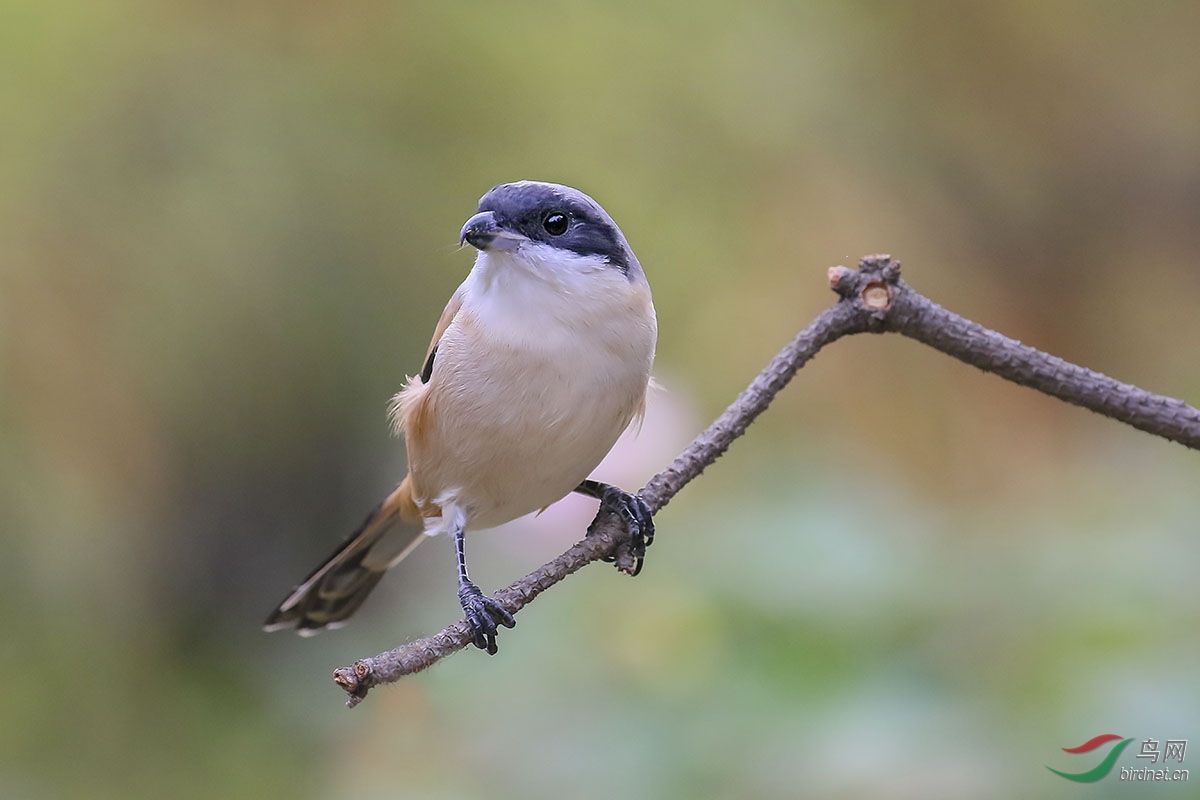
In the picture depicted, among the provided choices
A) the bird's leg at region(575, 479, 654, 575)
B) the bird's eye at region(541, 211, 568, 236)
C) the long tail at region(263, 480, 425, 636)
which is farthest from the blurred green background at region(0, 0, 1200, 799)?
the bird's eye at region(541, 211, 568, 236)

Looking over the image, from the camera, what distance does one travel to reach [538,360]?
2016mm

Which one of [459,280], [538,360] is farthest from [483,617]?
[459,280]

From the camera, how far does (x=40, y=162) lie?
3285mm

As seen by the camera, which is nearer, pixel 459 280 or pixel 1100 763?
pixel 1100 763

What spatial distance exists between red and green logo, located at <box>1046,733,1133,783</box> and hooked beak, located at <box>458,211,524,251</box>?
4.19 feet

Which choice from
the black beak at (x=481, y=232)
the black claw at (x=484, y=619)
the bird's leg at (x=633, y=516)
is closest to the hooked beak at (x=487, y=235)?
the black beak at (x=481, y=232)

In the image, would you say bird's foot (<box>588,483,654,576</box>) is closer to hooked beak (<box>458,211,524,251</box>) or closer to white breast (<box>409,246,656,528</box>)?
white breast (<box>409,246,656,528</box>)

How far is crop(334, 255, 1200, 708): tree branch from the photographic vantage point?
1.38 meters

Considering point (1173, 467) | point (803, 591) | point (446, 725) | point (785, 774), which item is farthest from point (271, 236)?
point (1173, 467)

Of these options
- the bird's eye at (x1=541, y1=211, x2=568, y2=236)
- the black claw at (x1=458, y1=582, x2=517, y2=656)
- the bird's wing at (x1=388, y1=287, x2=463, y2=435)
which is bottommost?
the black claw at (x1=458, y1=582, x2=517, y2=656)

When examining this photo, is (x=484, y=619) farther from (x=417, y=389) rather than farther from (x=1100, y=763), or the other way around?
(x=1100, y=763)

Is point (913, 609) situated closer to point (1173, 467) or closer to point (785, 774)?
point (785, 774)

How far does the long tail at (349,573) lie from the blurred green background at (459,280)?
0.20 m

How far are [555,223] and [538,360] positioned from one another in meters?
0.27
